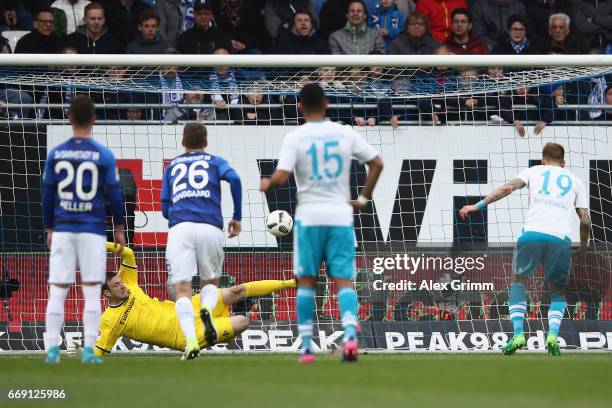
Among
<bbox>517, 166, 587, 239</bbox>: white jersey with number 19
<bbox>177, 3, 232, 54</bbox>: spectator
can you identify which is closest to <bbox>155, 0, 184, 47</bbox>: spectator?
<bbox>177, 3, 232, 54</bbox>: spectator

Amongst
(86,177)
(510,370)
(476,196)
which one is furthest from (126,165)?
(510,370)

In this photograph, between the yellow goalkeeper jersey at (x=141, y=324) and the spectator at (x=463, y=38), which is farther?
the spectator at (x=463, y=38)

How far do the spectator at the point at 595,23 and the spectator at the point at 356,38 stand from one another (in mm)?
3154

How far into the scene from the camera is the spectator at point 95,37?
55.6 ft

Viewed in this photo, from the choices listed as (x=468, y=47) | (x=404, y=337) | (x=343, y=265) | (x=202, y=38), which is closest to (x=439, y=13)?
(x=468, y=47)

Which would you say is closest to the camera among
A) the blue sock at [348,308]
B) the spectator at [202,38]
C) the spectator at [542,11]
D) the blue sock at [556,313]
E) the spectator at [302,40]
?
the blue sock at [348,308]

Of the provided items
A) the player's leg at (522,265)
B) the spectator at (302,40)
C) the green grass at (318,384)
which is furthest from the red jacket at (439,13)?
the green grass at (318,384)

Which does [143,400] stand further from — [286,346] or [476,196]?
[476,196]

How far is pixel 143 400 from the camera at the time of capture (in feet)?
23.8

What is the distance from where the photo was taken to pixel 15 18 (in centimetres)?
1795

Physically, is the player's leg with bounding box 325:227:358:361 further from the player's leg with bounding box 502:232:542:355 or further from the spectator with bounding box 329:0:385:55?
the spectator with bounding box 329:0:385:55

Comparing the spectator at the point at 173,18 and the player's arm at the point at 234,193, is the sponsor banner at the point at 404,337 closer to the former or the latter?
the player's arm at the point at 234,193

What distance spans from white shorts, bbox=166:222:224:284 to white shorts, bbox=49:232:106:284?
132 cm

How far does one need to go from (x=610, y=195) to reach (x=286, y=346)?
426 centimetres
